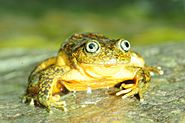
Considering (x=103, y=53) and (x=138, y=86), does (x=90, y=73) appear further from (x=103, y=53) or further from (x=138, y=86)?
(x=138, y=86)

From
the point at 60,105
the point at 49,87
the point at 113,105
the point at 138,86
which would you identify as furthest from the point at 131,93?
the point at 49,87

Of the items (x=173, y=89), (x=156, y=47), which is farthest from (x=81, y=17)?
(x=173, y=89)

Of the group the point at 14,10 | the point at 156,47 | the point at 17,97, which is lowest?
the point at 17,97

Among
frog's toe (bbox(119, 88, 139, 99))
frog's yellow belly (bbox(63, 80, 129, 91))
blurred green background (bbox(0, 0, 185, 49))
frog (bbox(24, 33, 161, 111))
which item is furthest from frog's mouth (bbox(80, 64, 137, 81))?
blurred green background (bbox(0, 0, 185, 49))

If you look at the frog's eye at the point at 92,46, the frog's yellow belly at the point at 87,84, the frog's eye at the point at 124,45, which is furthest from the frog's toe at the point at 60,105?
the frog's eye at the point at 124,45

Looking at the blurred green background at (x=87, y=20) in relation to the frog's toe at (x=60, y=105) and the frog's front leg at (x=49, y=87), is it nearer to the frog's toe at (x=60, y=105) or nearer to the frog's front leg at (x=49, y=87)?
the frog's front leg at (x=49, y=87)

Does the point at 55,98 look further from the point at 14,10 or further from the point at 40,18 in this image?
the point at 14,10

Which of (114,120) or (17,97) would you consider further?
(17,97)
